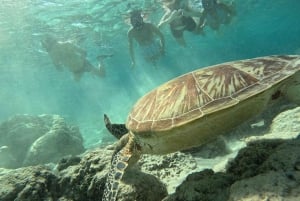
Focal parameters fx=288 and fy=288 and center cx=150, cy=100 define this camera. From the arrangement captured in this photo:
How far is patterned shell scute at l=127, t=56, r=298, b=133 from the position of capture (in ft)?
10.2

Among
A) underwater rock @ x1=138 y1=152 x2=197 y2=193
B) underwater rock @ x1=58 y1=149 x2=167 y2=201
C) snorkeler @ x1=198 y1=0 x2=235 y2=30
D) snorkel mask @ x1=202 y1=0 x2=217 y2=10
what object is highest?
snorkel mask @ x1=202 y1=0 x2=217 y2=10

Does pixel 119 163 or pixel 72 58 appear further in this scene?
pixel 72 58

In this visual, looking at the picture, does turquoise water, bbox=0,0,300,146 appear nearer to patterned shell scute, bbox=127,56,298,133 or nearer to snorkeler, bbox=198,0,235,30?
snorkeler, bbox=198,0,235,30

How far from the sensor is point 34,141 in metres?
14.8

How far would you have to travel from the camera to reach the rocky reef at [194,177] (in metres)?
2.31

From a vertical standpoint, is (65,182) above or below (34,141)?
above

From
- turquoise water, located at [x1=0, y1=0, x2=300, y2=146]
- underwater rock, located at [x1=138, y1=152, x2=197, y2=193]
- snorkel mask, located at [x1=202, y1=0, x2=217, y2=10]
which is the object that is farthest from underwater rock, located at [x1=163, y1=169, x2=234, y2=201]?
turquoise water, located at [x1=0, y1=0, x2=300, y2=146]

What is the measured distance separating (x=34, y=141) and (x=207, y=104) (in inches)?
530

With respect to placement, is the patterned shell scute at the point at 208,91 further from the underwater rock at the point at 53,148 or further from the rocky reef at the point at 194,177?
the underwater rock at the point at 53,148

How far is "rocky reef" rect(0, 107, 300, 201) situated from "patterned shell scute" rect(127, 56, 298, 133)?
23.2 inches

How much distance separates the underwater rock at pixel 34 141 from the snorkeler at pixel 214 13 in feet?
31.3

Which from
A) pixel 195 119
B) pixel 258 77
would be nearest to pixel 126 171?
pixel 195 119

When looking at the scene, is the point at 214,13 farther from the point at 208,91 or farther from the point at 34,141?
the point at 208,91

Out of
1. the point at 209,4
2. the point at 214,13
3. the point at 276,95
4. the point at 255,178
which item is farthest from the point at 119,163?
the point at 214,13
